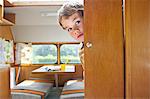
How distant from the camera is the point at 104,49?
3.66 ft

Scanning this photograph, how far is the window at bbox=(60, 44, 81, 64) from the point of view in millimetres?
6344

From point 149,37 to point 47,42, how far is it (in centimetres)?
520

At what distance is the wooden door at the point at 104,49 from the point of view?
112 centimetres

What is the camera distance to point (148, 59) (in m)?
1.11

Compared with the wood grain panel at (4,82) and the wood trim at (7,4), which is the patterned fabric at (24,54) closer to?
the wood trim at (7,4)

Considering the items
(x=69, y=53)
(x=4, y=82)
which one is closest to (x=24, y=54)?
(x=69, y=53)

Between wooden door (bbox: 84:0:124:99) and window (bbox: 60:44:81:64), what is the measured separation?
5200 mm

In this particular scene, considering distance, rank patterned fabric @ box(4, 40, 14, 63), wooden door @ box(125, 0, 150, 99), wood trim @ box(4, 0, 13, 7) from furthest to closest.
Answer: patterned fabric @ box(4, 40, 14, 63) < wood trim @ box(4, 0, 13, 7) < wooden door @ box(125, 0, 150, 99)

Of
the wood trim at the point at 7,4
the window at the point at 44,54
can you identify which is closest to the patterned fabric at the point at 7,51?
the window at the point at 44,54

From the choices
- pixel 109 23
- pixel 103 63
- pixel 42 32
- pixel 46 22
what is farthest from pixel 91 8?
pixel 42 32

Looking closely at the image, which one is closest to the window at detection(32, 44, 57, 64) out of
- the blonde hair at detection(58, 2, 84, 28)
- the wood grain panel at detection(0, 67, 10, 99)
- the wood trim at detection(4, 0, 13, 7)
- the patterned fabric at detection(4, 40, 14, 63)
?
the patterned fabric at detection(4, 40, 14, 63)

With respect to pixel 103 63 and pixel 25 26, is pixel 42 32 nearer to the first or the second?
pixel 25 26

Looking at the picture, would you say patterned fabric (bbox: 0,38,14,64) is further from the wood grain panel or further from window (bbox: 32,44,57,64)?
the wood grain panel

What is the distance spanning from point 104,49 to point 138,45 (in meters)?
0.17
